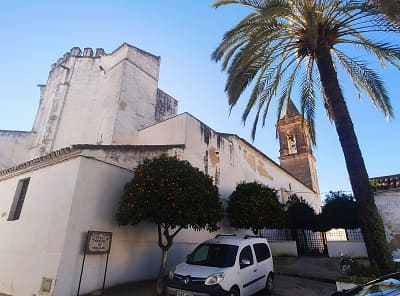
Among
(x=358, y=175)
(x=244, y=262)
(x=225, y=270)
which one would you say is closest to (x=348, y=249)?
(x=358, y=175)

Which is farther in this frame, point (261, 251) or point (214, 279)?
point (261, 251)

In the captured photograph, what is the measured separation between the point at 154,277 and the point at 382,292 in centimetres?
812

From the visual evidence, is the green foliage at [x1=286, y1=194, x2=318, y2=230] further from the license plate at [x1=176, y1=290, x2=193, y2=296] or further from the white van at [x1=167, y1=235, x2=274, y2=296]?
Answer: the license plate at [x1=176, y1=290, x2=193, y2=296]

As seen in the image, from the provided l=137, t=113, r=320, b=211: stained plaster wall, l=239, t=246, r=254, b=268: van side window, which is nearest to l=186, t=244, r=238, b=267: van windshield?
l=239, t=246, r=254, b=268: van side window

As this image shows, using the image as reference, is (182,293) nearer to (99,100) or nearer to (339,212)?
(339,212)

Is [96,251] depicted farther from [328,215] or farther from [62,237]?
[328,215]

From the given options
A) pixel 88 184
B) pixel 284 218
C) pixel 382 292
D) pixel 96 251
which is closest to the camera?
pixel 382 292

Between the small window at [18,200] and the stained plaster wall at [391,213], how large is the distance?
52.7 ft

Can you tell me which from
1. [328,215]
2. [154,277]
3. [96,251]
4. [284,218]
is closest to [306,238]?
[328,215]

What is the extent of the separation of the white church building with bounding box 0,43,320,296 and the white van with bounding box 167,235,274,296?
299 centimetres

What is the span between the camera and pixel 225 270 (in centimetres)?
675

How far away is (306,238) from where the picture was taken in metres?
19.4

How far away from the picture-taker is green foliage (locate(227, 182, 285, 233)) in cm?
1395

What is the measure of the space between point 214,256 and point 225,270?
94cm
